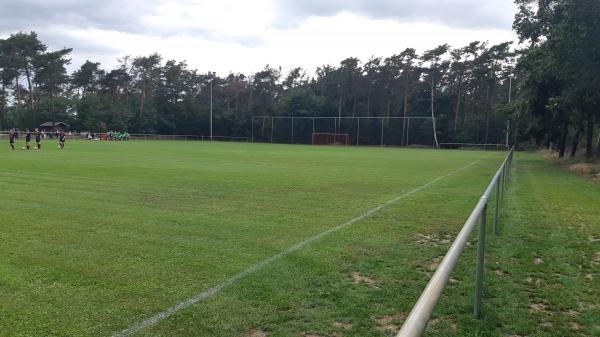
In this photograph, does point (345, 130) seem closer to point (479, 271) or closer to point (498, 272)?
point (498, 272)

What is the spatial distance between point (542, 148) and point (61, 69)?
86.1 m

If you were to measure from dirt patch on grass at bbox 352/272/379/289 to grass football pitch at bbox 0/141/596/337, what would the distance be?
0.02 meters

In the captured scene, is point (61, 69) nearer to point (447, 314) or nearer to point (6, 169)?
point (6, 169)

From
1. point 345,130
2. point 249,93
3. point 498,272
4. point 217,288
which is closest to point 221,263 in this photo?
point 217,288

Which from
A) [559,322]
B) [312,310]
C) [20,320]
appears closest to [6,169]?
[20,320]

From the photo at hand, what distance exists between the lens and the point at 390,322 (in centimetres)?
427

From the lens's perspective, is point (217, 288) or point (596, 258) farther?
point (596, 258)

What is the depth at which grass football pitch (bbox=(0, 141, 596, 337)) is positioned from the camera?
14.0 ft

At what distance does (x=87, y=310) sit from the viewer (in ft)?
14.5

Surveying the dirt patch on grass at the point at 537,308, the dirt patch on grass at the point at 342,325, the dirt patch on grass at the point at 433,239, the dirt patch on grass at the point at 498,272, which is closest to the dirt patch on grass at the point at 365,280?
the dirt patch on grass at the point at 342,325

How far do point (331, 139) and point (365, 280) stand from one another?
74894 mm

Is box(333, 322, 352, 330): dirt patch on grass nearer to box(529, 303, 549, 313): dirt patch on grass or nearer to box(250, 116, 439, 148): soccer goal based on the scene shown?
box(529, 303, 549, 313): dirt patch on grass

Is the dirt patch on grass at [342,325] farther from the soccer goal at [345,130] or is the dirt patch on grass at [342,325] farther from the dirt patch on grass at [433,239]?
the soccer goal at [345,130]

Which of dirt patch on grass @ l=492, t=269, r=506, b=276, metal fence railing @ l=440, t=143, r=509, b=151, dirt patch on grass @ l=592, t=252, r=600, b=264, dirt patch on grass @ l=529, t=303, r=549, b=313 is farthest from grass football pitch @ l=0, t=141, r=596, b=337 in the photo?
metal fence railing @ l=440, t=143, r=509, b=151
